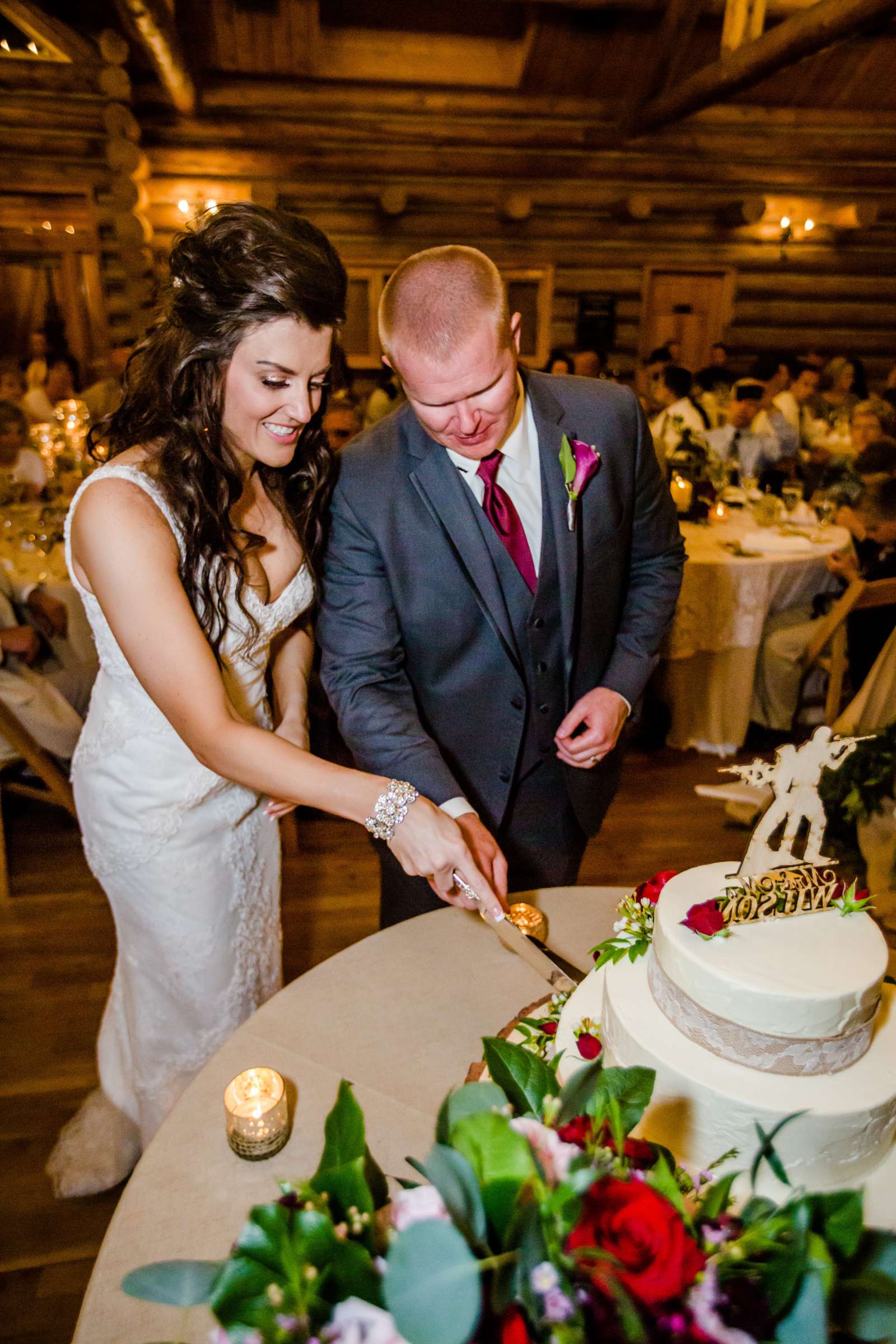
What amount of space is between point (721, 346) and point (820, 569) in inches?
249

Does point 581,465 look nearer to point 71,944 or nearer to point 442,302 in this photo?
point 442,302

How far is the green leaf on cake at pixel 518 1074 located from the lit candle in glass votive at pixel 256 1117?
1.66ft

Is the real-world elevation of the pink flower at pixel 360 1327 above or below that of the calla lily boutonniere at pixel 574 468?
below

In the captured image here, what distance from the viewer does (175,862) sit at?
195 cm

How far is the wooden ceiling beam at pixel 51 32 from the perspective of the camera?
21.4ft

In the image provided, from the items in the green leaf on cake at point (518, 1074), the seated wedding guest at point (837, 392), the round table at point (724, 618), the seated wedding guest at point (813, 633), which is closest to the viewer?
the green leaf on cake at point (518, 1074)

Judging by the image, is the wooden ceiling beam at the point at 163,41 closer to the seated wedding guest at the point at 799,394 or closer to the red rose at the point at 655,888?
the seated wedding guest at the point at 799,394

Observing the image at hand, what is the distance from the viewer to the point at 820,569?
15.8 feet

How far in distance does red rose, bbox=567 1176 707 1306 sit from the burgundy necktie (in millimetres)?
1470

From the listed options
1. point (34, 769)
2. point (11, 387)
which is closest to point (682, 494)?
point (34, 769)

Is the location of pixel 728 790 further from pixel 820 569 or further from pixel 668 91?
pixel 668 91

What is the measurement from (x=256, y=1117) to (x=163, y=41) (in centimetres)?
764

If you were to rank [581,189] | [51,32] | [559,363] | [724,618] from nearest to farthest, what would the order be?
[724,618] → [51,32] → [559,363] → [581,189]

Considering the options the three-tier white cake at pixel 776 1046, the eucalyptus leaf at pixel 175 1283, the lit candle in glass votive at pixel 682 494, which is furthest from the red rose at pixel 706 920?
the lit candle in glass votive at pixel 682 494
